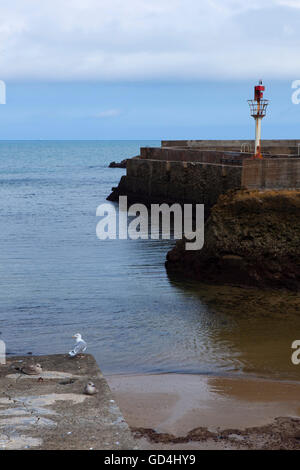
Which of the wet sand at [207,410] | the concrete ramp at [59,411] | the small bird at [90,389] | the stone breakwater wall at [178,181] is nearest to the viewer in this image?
the concrete ramp at [59,411]

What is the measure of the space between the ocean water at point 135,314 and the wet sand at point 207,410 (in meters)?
0.47

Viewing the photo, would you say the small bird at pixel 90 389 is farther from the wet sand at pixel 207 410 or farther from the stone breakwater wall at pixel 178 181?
the stone breakwater wall at pixel 178 181

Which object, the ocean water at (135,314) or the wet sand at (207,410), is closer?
the wet sand at (207,410)

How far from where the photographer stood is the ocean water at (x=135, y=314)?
8867 mm

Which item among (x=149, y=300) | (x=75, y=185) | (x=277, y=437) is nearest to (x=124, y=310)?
(x=149, y=300)

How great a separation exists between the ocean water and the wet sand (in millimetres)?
471

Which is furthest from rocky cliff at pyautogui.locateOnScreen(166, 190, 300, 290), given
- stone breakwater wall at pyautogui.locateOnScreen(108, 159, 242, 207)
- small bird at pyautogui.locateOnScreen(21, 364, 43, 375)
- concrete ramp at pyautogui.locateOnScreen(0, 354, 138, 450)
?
small bird at pyautogui.locateOnScreen(21, 364, 43, 375)

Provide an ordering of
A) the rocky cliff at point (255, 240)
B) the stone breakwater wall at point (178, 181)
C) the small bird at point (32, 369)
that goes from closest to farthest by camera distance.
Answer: the small bird at point (32, 369)
the rocky cliff at point (255, 240)
the stone breakwater wall at point (178, 181)

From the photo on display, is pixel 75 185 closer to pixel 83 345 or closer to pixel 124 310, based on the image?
pixel 124 310

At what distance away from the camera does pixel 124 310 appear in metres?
11.4

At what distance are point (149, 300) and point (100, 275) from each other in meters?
2.45

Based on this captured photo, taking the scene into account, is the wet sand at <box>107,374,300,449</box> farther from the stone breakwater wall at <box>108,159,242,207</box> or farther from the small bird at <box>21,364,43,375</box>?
the stone breakwater wall at <box>108,159,242,207</box>

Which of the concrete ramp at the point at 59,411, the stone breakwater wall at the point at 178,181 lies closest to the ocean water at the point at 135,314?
the concrete ramp at the point at 59,411

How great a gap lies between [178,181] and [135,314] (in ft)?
42.4
